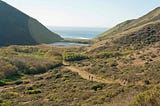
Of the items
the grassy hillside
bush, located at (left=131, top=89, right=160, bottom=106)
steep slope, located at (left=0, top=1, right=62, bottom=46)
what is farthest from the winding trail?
steep slope, located at (left=0, top=1, right=62, bottom=46)

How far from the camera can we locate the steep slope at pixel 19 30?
112m

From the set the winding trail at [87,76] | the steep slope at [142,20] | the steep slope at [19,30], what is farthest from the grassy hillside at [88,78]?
the steep slope at [142,20]

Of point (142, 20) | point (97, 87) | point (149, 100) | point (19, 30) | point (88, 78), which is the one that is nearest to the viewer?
point (149, 100)

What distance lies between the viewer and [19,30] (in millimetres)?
119438

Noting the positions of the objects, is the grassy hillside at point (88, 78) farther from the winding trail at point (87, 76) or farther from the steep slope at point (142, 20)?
A: the steep slope at point (142, 20)

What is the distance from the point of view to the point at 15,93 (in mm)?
38969

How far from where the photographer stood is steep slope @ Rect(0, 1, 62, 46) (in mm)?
111562

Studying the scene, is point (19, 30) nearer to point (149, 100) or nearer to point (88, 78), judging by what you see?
point (88, 78)

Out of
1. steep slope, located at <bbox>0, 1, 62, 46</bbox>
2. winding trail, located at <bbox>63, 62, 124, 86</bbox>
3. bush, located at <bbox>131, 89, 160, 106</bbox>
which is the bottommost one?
winding trail, located at <bbox>63, 62, 124, 86</bbox>

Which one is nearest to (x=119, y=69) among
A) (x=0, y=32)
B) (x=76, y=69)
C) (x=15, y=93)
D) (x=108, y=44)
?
(x=76, y=69)

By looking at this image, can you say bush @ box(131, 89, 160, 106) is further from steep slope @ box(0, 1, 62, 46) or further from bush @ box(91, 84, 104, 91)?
steep slope @ box(0, 1, 62, 46)

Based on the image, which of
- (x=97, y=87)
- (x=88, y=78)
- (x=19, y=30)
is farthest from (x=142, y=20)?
(x=97, y=87)

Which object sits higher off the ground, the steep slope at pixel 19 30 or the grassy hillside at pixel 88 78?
the steep slope at pixel 19 30

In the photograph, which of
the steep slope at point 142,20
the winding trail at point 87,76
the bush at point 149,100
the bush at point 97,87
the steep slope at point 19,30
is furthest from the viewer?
the steep slope at point 142,20
